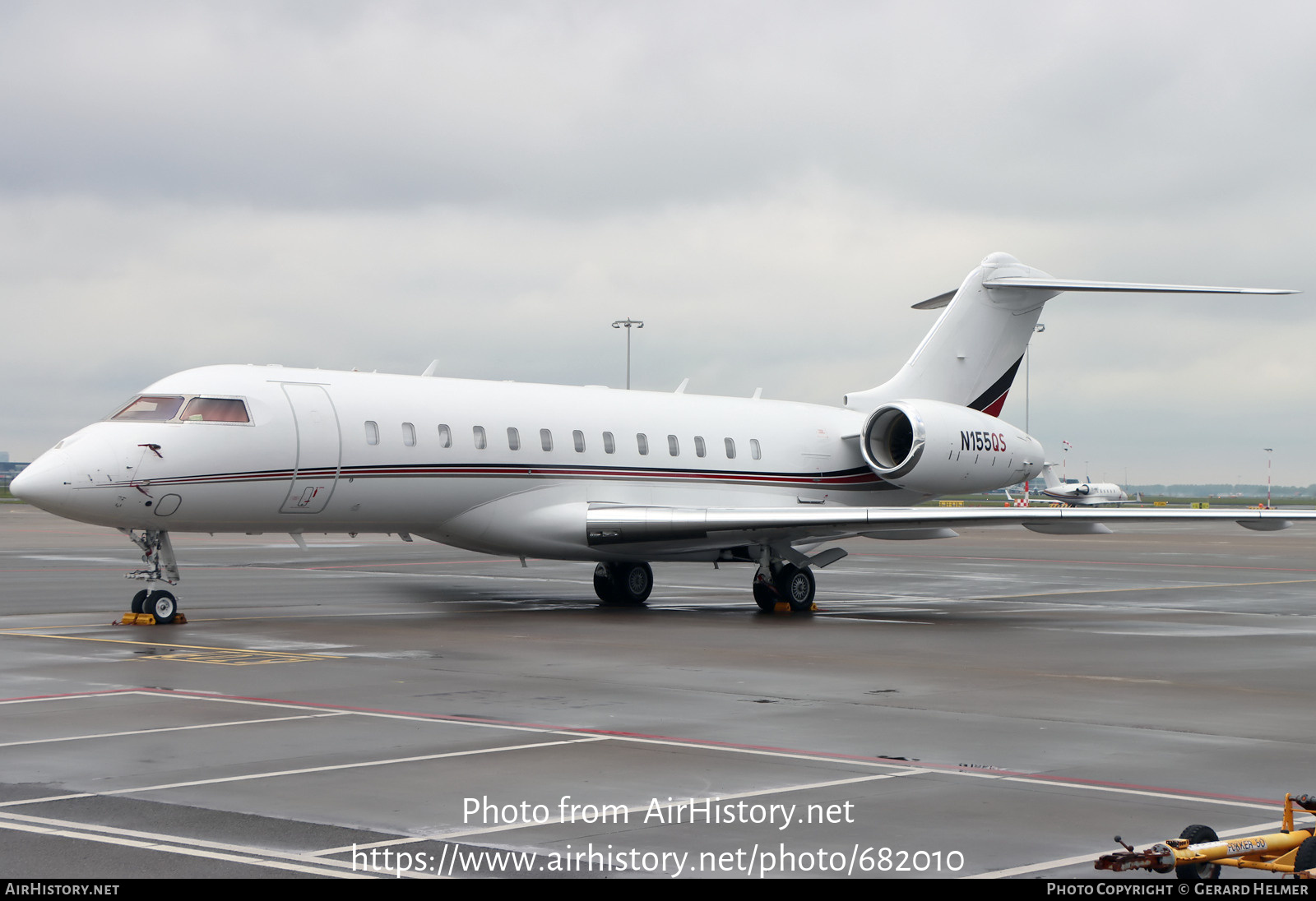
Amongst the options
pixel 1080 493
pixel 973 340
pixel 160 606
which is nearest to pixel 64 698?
pixel 160 606

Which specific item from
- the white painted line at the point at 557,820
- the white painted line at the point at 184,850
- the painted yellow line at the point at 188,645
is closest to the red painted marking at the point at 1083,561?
the painted yellow line at the point at 188,645

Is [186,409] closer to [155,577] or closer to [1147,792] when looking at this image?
[155,577]

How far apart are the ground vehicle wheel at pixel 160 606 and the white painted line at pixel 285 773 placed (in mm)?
10217

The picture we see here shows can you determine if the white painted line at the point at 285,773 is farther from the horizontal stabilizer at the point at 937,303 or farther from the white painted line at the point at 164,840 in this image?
the horizontal stabilizer at the point at 937,303

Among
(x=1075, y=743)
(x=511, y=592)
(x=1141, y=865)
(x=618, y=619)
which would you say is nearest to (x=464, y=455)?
(x=618, y=619)

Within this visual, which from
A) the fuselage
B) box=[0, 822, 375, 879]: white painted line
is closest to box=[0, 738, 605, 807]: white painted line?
box=[0, 822, 375, 879]: white painted line

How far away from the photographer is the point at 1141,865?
561 centimetres

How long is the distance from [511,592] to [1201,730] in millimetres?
16911

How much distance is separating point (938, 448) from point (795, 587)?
417 cm

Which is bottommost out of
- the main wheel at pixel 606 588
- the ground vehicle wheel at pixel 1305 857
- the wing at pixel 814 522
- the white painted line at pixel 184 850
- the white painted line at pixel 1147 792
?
the white painted line at pixel 1147 792

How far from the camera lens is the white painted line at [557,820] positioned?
6.90 metres

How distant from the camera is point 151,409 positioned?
1881cm

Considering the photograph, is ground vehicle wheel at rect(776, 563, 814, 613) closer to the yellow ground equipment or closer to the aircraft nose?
the aircraft nose
